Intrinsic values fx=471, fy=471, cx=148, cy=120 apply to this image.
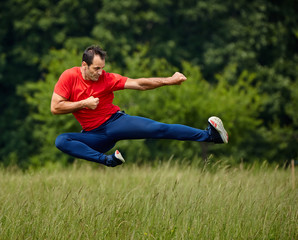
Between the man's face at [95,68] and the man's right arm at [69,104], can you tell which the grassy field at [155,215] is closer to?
the man's right arm at [69,104]

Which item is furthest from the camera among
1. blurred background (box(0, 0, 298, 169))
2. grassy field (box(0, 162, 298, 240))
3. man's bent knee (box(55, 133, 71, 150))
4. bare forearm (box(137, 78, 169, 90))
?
blurred background (box(0, 0, 298, 169))

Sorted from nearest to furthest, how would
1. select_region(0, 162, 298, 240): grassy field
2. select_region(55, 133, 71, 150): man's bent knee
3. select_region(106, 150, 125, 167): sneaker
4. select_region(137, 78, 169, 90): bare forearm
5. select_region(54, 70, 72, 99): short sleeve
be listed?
1. select_region(0, 162, 298, 240): grassy field
2. select_region(106, 150, 125, 167): sneaker
3. select_region(54, 70, 72, 99): short sleeve
4. select_region(55, 133, 71, 150): man's bent knee
5. select_region(137, 78, 169, 90): bare forearm

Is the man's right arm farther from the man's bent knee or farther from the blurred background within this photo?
the blurred background

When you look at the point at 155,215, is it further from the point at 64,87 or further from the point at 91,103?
the point at 64,87

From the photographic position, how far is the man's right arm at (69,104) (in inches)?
214

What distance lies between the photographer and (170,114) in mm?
20406

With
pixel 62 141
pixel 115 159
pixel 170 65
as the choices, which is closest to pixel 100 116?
pixel 62 141

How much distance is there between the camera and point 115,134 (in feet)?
19.0

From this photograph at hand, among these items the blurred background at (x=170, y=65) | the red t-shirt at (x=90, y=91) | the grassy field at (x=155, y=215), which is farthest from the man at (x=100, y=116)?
the blurred background at (x=170, y=65)

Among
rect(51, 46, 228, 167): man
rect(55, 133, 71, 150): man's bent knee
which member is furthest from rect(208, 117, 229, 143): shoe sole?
rect(55, 133, 71, 150): man's bent knee

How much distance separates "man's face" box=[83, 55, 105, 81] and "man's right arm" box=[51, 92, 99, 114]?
355 mm

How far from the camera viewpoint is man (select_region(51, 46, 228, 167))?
5.60 meters

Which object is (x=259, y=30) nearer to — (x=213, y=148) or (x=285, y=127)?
(x=285, y=127)

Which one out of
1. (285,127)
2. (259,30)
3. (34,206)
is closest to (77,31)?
(259,30)
